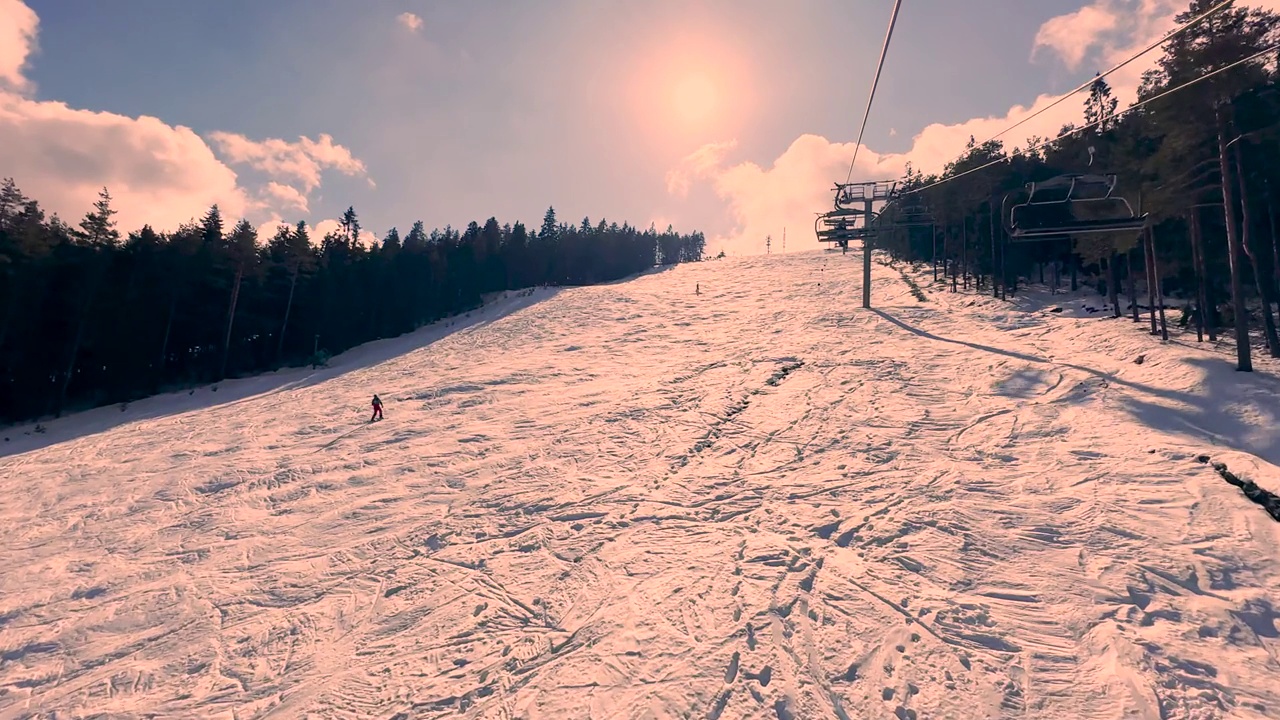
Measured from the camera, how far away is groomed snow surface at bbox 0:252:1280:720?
662cm

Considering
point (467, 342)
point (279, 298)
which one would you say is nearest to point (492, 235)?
point (279, 298)

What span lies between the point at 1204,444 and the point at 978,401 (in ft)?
17.2

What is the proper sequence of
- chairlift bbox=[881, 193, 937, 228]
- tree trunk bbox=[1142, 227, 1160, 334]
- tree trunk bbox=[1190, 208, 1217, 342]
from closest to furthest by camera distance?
tree trunk bbox=[1190, 208, 1217, 342], tree trunk bbox=[1142, 227, 1160, 334], chairlift bbox=[881, 193, 937, 228]

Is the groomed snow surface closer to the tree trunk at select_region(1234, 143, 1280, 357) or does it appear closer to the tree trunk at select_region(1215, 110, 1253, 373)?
the tree trunk at select_region(1215, 110, 1253, 373)

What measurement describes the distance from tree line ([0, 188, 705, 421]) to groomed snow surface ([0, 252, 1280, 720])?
13.9m

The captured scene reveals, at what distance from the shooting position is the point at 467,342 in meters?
36.6

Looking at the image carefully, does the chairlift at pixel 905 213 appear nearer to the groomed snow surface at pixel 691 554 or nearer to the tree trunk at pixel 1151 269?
the tree trunk at pixel 1151 269

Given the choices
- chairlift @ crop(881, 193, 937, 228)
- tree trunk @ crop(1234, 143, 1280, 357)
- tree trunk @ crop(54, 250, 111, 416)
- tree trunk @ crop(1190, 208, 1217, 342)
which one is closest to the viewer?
tree trunk @ crop(1234, 143, 1280, 357)

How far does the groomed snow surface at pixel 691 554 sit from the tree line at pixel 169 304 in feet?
45.7

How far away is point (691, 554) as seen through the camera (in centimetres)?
955

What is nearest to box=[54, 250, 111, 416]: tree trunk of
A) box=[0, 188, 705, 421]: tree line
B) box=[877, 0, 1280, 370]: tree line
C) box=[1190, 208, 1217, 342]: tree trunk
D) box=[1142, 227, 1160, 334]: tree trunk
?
box=[0, 188, 705, 421]: tree line

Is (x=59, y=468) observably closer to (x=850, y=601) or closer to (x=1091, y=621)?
(x=850, y=601)

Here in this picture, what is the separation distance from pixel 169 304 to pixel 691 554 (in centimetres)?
4299

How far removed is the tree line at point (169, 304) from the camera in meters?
29.7
